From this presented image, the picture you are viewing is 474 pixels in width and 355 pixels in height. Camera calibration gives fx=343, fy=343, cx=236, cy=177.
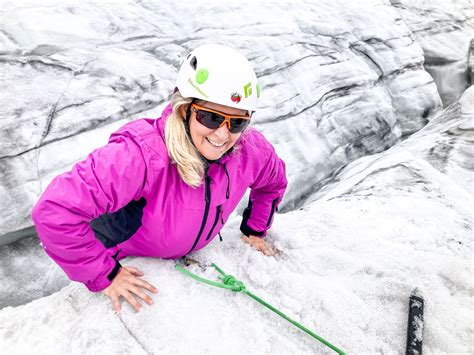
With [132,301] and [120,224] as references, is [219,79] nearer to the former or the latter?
[120,224]

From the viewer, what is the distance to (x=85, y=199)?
4.97ft

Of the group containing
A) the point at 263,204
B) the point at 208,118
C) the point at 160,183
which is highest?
the point at 208,118

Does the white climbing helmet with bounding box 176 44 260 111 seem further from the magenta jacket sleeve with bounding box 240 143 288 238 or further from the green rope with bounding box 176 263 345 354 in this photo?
the green rope with bounding box 176 263 345 354

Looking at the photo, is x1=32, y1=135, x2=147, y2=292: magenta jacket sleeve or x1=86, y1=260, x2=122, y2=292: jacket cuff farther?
x1=86, y1=260, x2=122, y2=292: jacket cuff

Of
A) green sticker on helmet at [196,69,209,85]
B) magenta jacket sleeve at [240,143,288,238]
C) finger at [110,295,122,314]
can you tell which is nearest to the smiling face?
green sticker on helmet at [196,69,209,85]

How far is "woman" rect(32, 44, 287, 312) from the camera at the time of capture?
1.54 meters

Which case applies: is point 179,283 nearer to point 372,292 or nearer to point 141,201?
point 141,201

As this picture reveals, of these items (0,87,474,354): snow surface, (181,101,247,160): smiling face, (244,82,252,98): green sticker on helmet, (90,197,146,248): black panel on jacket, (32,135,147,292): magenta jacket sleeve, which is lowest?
(0,87,474,354): snow surface

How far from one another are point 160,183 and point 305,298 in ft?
3.62

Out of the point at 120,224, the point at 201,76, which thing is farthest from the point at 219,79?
the point at 120,224

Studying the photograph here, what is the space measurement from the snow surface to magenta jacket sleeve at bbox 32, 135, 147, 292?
0.35 m

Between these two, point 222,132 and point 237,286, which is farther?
point 237,286

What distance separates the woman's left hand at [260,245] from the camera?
8.11ft

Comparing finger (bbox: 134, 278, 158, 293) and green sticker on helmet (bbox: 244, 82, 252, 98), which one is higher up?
green sticker on helmet (bbox: 244, 82, 252, 98)
